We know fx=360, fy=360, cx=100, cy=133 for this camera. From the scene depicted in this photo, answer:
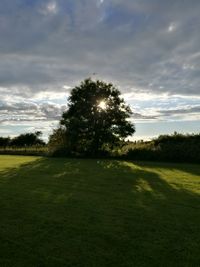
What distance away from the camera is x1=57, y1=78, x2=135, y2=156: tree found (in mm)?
38844

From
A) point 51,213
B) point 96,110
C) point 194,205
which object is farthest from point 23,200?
point 96,110

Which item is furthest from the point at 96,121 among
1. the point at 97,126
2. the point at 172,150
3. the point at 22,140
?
the point at 22,140

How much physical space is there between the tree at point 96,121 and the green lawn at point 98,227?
2551 cm

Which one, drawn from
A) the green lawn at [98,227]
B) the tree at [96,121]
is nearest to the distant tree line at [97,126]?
the tree at [96,121]

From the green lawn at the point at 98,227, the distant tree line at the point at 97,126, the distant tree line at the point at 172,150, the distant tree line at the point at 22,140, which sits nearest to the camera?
the green lawn at the point at 98,227

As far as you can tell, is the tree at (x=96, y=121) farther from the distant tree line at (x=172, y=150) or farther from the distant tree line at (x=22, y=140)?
the distant tree line at (x=22, y=140)

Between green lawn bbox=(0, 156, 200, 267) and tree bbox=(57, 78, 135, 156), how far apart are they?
25.5 metres

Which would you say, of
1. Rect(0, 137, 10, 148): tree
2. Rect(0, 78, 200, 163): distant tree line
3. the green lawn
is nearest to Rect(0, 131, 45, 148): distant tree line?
Rect(0, 137, 10, 148): tree

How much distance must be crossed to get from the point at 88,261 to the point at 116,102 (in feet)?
115

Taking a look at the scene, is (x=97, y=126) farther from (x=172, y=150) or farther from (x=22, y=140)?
(x=22, y=140)

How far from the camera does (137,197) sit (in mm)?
11898

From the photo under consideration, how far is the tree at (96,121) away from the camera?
38844 mm

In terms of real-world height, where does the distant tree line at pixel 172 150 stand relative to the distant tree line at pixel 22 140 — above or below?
below

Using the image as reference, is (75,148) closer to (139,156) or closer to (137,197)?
(139,156)
